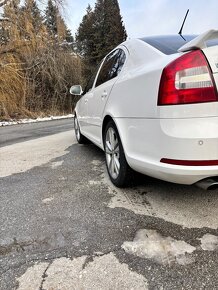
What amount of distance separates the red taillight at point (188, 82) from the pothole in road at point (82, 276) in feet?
3.82

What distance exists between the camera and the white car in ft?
7.37

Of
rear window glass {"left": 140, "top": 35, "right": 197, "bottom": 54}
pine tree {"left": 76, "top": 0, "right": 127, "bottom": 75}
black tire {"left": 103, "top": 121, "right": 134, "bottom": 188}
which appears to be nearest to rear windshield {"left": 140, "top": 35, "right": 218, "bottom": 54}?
rear window glass {"left": 140, "top": 35, "right": 197, "bottom": 54}

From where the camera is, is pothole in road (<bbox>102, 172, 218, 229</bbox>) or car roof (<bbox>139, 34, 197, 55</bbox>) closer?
pothole in road (<bbox>102, 172, 218, 229</bbox>)

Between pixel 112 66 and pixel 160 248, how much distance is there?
2323 mm

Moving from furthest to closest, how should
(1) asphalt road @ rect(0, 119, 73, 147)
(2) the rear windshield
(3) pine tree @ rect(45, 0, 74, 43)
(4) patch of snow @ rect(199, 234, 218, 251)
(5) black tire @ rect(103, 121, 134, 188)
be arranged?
(3) pine tree @ rect(45, 0, 74, 43) → (1) asphalt road @ rect(0, 119, 73, 147) → (5) black tire @ rect(103, 121, 134, 188) → (2) the rear windshield → (4) patch of snow @ rect(199, 234, 218, 251)

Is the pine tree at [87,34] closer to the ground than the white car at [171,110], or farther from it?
farther from it

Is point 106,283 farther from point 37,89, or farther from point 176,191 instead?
point 37,89

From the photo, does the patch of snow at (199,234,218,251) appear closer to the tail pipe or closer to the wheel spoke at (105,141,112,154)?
the tail pipe

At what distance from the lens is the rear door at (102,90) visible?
11.6 ft

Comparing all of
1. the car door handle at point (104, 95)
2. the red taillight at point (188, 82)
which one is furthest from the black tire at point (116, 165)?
the red taillight at point (188, 82)

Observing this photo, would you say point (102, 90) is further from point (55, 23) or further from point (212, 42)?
point (55, 23)

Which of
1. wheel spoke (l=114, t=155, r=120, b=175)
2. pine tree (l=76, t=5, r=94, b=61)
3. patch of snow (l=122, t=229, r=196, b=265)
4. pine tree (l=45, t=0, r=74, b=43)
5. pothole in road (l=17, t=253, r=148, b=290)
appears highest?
pine tree (l=76, t=5, r=94, b=61)

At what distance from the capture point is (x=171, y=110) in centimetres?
230

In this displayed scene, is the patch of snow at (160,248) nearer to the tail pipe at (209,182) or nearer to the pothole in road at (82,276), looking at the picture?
the pothole in road at (82,276)
